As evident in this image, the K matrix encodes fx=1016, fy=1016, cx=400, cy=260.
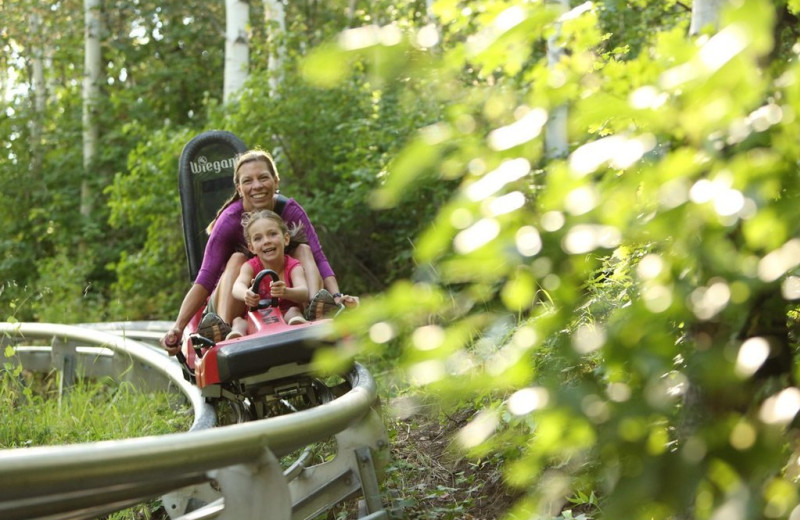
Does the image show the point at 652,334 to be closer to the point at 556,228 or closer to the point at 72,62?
the point at 556,228

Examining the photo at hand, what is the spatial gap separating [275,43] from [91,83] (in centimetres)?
618

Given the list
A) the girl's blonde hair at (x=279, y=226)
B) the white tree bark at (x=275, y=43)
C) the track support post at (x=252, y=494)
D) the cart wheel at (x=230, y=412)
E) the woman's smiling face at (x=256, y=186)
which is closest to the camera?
the track support post at (x=252, y=494)

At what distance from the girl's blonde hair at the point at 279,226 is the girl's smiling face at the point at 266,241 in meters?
0.04

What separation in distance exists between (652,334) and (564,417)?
148mm

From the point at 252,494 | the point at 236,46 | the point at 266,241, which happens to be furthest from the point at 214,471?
the point at 236,46

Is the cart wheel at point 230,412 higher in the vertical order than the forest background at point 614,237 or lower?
higher

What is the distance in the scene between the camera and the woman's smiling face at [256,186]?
18.9 ft

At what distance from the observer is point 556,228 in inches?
53.0

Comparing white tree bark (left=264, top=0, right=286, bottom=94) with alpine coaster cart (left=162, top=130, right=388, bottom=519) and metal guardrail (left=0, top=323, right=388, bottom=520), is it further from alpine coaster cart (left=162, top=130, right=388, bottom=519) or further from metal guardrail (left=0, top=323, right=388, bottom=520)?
metal guardrail (left=0, top=323, right=388, bottom=520)

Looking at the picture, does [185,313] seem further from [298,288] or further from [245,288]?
[298,288]

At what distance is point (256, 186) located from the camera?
18.9 ft

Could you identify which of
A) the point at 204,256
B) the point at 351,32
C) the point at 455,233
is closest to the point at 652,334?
the point at 455,233

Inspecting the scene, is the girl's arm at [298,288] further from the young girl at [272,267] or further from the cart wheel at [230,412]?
the cart wheel at [230,412]

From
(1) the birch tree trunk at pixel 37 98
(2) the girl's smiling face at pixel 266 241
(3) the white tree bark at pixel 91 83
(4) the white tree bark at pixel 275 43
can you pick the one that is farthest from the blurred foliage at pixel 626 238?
(1) the birch tree trunk at pixel 37 98
